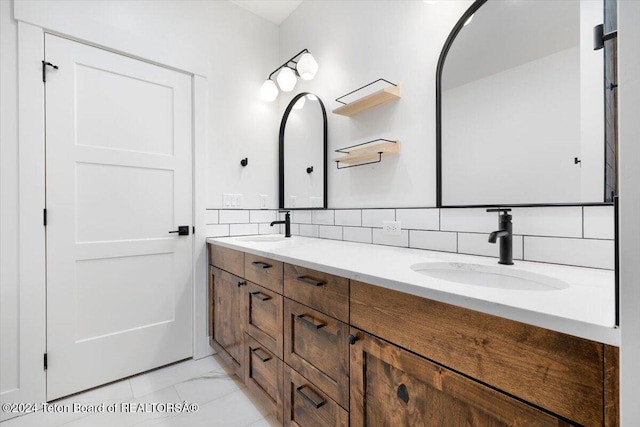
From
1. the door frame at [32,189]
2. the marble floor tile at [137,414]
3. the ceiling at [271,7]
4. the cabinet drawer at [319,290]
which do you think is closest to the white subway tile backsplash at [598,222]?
the cabinet drawer at [319,290]

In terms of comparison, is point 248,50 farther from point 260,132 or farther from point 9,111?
point 9,111

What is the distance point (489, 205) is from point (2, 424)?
254cm

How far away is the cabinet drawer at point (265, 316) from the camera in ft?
4.42

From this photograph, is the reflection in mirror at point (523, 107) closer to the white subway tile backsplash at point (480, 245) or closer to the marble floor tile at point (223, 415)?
the white subway tile backsplash at point (480, 245)

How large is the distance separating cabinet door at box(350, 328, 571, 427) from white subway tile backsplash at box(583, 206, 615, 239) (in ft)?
2.34

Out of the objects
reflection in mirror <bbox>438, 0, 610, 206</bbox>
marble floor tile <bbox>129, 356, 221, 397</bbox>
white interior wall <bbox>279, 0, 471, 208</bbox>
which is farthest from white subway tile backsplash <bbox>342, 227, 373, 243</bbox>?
marble floor tile <bbox>129, 356, 221, 397</bbox>

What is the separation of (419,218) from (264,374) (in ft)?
3.57

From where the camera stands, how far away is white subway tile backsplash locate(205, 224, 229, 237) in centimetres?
221

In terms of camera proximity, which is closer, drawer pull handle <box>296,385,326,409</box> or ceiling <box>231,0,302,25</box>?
drawer pull handle <box>296,385,326,409</box>

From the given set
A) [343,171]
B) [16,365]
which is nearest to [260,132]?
[343,171]

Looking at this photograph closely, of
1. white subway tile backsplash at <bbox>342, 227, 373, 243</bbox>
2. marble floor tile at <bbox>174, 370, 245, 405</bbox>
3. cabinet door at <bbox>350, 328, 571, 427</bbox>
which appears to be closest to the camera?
cabinet door at <bbox>350, 328, 571, 427</bbox>

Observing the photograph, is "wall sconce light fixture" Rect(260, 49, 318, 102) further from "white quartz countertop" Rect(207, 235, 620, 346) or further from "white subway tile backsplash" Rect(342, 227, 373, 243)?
"white quartz countertop" Rect(207, 235, 620, 346)

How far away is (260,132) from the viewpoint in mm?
2482

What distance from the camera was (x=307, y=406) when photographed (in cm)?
116
